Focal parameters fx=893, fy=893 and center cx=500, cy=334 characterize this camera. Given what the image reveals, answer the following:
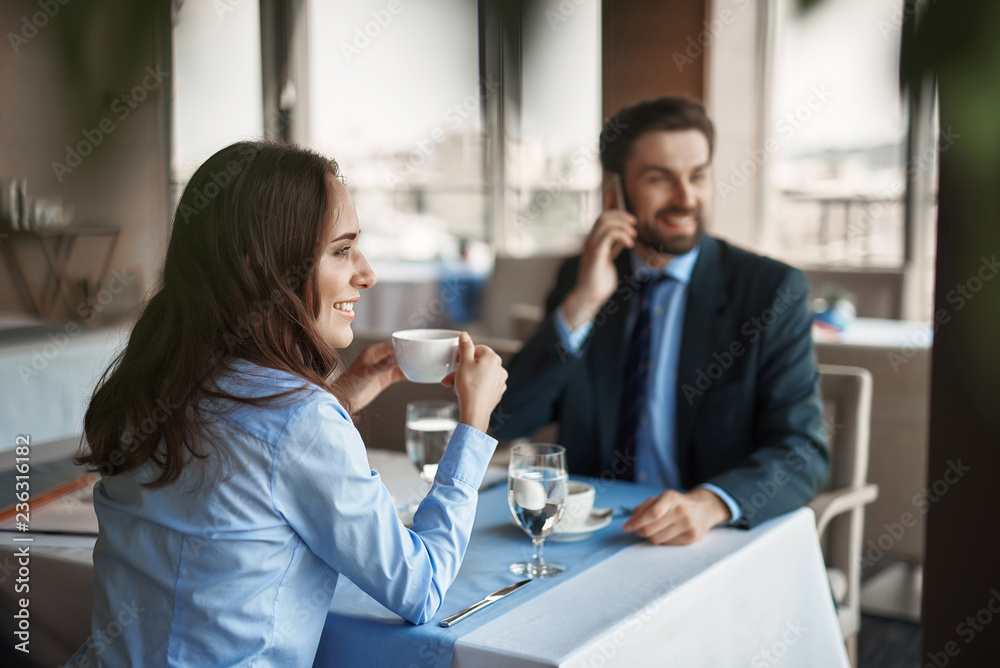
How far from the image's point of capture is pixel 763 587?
1331 mm

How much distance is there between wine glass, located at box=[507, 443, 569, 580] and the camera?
118 centimetres

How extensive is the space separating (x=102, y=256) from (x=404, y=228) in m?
3.77

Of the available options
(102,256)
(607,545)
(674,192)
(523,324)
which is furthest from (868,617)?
(102,256)

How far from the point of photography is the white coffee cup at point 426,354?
127cm

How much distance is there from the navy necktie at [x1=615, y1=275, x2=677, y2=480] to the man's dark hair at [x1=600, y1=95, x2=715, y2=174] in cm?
30

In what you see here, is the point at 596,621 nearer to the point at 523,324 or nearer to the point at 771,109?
the point at 523,324
